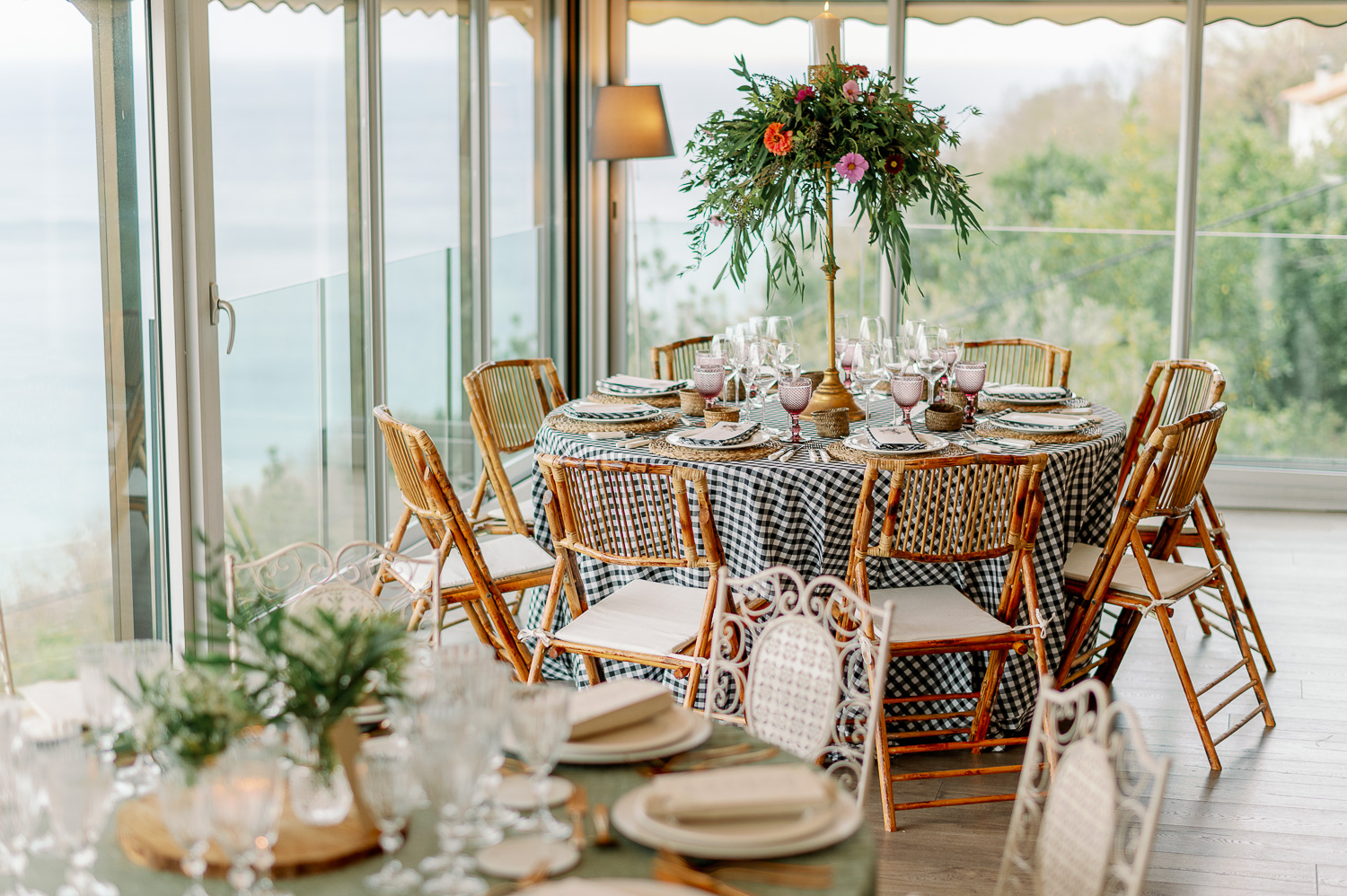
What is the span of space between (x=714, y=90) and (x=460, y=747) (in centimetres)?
560

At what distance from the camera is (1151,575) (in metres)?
3.34

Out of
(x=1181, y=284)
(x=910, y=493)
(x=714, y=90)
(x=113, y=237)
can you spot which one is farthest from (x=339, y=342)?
Result: (x=1181, y=284)

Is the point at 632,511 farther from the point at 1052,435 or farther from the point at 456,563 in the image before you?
the point at 1052,435

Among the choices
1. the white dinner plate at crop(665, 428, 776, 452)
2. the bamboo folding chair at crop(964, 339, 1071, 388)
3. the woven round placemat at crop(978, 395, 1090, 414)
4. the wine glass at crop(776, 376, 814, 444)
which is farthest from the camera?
the bamboo folding chair at crop(964, 339, 1071, 388)

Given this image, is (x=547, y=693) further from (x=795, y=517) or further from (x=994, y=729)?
(x=994, y=729)

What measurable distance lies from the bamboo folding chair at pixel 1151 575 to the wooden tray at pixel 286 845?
7.56 ft

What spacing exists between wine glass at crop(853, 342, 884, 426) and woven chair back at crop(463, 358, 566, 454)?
3.62 feet

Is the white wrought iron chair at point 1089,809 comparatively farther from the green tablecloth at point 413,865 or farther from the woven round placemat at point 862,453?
the woven round placemat at point 862,453

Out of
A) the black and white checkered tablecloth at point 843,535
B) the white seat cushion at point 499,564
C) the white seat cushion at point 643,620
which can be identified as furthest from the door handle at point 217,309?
the white seat cushion at point 643,620

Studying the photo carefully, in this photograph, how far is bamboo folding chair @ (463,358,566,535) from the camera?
13.1 feet

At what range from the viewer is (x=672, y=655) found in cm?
288

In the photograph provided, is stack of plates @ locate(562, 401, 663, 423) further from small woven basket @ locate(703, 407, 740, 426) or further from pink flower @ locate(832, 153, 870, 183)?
pink flower @ locate(832, 153, 870, 183)

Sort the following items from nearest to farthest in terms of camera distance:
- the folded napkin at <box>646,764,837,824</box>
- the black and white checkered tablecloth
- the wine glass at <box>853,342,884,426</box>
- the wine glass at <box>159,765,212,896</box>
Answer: the wine glass at <box>159,765,212,896</box>
the folded napkin at <box>646,764,837,824</box>
the black and white checkered tablecloth
the wine glass at <box>853,342,884,426</box>

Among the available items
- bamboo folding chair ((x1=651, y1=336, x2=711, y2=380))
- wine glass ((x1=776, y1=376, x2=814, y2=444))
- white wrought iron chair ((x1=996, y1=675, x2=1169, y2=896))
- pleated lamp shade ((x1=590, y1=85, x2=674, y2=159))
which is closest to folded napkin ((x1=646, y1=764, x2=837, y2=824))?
white wrought iron chair ((x1=996, y1=675, x2=1169, y2=896))
